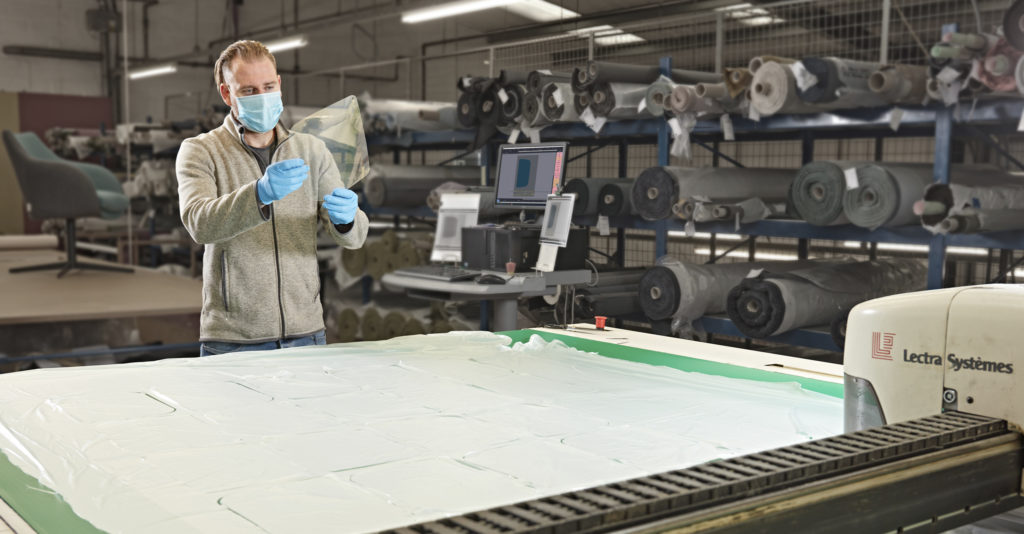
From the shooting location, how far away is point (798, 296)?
430cm

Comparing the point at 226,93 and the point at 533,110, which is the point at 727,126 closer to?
the point at 533,110

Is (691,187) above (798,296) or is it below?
above

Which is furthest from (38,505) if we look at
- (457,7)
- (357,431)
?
(457,7)

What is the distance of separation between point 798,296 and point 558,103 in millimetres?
1820

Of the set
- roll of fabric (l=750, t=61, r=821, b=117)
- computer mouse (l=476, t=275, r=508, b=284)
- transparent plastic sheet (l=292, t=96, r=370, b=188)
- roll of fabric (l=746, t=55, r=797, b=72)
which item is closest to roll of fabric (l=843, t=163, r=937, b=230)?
roll of fabric (l=750, t=61, r=821, b=117)

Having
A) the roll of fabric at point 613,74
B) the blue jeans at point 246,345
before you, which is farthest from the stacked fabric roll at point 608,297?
the blue jeans at point 246,345

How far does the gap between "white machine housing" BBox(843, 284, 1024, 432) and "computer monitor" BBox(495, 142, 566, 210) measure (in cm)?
283

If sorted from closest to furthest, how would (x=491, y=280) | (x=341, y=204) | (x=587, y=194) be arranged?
(x=341, y=204), (x=491, y=280), (x=587, y=194)

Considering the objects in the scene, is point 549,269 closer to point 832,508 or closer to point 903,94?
point 903,94

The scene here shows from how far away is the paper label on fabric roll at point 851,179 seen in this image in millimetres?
4000

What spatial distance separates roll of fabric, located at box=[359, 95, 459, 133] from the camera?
258 inches

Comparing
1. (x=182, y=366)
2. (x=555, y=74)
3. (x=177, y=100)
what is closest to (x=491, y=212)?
(x=555, y=74)

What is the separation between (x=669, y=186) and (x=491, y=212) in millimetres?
949

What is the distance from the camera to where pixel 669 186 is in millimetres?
4727
